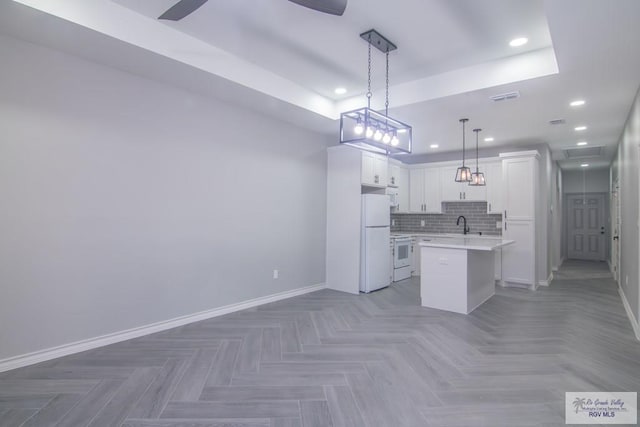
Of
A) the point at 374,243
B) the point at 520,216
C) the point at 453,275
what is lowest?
the point at 453,275

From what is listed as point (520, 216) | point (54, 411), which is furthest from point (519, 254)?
point (54, 411)

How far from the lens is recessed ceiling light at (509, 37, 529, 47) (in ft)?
10.5

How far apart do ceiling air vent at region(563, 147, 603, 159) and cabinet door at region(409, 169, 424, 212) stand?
2945 millimetres

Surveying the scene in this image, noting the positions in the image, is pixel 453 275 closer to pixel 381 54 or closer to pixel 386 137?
pixel 386 137

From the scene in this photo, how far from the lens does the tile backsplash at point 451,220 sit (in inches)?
270

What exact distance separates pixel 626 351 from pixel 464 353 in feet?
5.13

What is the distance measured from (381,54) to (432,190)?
431 cm

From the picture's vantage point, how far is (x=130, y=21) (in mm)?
2891

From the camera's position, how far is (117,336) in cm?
335

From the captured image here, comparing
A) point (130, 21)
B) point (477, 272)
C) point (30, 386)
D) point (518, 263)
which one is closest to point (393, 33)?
point (130, 21)

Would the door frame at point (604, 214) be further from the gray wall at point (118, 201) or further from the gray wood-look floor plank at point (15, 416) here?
the gray wood-look floor plank at point (15, 416)

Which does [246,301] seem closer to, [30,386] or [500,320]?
[30,386]

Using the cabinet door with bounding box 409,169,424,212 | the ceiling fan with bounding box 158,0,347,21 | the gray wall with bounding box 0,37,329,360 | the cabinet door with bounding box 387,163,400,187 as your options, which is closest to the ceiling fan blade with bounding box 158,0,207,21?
the ceiling fan with bounding box 158,0,347,21

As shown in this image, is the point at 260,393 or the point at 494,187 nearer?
the point at 260,393
